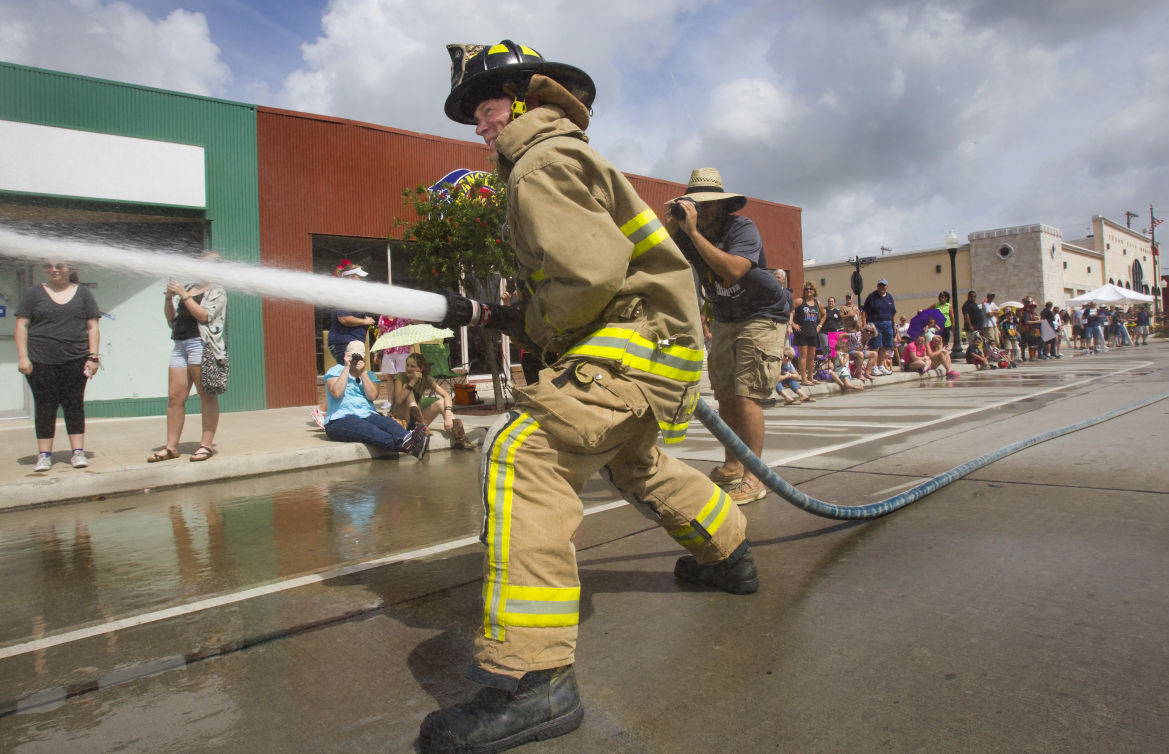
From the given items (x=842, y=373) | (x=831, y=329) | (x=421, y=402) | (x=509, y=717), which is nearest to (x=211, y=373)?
(x=421, y=402)

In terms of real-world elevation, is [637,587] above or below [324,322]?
below

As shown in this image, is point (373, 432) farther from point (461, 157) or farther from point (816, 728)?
point (461, 157)

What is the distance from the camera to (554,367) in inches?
81.4

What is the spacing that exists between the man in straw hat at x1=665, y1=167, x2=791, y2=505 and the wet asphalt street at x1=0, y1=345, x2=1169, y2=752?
48 cm

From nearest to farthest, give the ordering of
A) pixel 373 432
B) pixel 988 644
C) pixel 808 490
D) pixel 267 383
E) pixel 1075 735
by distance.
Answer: pixel 1075 735 → pixel 988 644 → pixel 808 490 → pixel 373 432 → pixel 267 383

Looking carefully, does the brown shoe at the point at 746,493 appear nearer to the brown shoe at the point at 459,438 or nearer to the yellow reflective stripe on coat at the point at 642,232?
the yellow reflective stripe on coat at the point at 642,232

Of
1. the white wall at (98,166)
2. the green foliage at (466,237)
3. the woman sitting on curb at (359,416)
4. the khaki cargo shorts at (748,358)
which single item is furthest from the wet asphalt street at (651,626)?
the white wall at (98,166)

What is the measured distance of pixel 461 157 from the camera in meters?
13.4

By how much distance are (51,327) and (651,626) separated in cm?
534

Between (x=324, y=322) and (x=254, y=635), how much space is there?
32.2ft

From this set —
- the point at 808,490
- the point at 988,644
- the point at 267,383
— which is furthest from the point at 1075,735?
the point at 267,383

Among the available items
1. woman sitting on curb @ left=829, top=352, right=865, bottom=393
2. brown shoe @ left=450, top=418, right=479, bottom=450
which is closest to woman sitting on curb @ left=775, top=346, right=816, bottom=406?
woman sitting on curb @ left=829, top=352, right=865, bottom=393

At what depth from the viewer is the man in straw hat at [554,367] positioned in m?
1.79

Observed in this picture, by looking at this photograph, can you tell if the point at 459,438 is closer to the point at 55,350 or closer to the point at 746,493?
the point at 55,350
